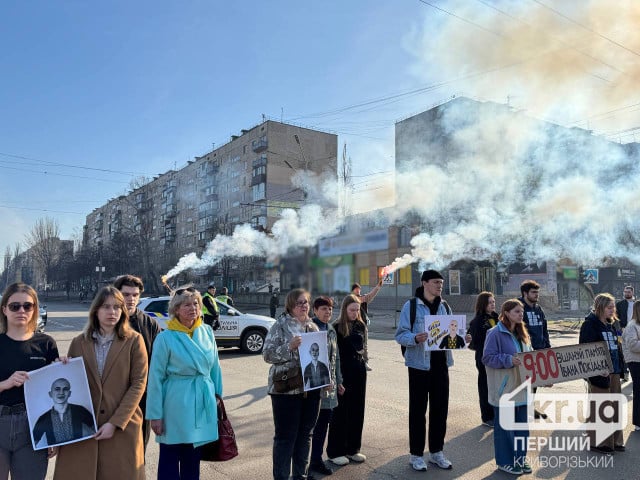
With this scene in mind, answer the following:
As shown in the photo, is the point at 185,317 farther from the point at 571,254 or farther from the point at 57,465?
the point at 571,254

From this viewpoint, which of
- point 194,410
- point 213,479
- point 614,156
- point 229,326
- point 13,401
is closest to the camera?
point 13,401

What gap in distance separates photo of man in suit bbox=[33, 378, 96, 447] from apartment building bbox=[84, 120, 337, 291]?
104 ft

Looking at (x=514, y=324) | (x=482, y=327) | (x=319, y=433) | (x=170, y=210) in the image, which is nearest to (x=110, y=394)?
(x=319, y=433)

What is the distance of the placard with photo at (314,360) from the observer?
422cm

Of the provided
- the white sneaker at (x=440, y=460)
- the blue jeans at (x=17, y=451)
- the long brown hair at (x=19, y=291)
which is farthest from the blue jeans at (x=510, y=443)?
the long brown hair at (x=19, y=291)

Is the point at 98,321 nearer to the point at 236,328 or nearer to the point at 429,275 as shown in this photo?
the point at 429,275

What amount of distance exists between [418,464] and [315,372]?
1602 millimetres

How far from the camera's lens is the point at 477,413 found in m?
7.05

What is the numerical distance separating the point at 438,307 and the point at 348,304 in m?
1.01

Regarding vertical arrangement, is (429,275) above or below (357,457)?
above

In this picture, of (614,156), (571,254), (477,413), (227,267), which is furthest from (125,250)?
(477,413)

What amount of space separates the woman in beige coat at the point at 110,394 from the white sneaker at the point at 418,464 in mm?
2759

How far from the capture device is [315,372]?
4301 millimetres

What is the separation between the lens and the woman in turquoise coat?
11.1ft
